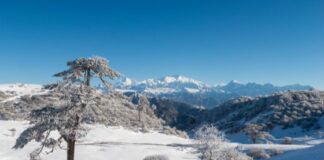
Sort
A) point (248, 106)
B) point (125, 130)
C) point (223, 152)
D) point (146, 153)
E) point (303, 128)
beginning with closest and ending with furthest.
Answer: point (223, 152), point (146, 153), point (125, 130), point (303, 128), point (248, 106)

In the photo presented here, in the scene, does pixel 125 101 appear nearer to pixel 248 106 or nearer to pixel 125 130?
pixel 125 130

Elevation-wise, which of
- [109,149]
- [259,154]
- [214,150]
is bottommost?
[259,154]

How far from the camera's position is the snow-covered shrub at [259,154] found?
54.5 m

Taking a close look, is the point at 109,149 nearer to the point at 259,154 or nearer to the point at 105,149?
the point at 105,149

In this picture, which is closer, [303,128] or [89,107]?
[89,107]

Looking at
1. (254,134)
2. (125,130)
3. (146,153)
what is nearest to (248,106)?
(254,134)

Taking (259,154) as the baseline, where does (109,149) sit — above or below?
above

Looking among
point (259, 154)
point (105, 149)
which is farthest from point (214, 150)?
point (105, 149)

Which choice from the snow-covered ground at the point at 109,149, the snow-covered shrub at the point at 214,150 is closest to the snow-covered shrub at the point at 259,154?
the snow-covered ground at the point at 109,149

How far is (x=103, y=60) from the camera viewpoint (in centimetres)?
2030

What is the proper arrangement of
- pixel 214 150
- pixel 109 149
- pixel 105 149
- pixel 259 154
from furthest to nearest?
pixel 109 149, pixel 259 154, pixel 105 149, pixel 214 150

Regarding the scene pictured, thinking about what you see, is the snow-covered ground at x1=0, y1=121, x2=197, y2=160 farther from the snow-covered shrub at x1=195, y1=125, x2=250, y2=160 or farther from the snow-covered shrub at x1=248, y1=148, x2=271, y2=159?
the snow-covered shrub at x1=248, y1=148, x2=271, y2=159

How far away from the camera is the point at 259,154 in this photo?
55281mm

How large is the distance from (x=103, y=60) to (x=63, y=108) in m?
3.34
